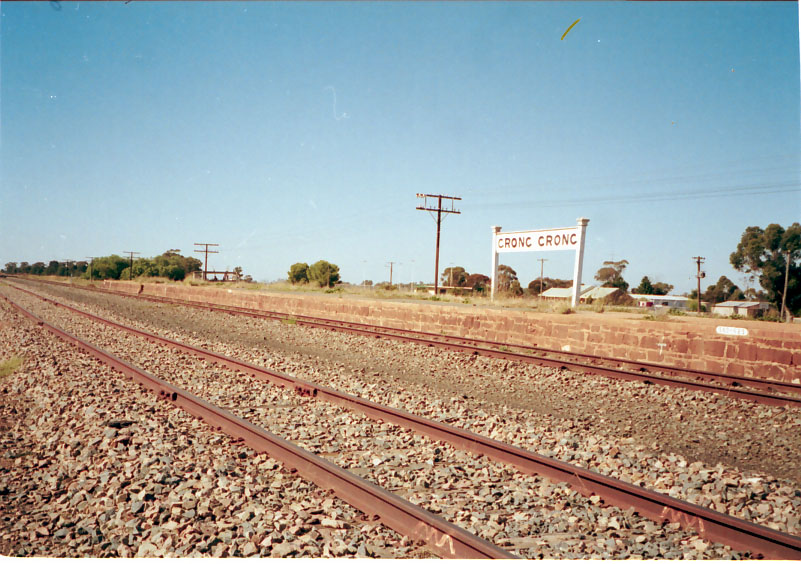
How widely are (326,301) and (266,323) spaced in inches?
152

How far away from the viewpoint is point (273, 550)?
136 inches

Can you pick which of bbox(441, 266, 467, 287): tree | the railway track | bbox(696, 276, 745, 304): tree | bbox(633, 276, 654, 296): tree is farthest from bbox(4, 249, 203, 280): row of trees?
the railway track

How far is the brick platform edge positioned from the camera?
9.82 m

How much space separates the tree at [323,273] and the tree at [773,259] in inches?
1551

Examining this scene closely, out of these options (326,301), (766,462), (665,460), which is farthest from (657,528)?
(326,301)

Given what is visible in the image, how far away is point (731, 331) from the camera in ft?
34.1

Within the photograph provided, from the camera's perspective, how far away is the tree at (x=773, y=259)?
116ft

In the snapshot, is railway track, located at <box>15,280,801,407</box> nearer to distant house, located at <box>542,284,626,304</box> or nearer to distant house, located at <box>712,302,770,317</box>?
distant house, located at <box>712,302,770,317</box>

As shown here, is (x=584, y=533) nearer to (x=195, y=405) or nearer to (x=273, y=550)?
(x=273, y=550)

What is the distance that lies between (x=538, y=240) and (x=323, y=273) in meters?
44.8

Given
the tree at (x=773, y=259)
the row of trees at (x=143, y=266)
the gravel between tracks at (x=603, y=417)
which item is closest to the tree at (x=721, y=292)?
the tree at (x=773, y=259)

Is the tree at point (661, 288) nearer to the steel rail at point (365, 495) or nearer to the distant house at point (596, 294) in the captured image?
the distant house at point (596, 294)

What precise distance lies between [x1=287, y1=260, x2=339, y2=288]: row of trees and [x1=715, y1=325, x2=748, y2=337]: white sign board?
51.1m

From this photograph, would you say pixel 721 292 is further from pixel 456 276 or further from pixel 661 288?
pixel 456 276
